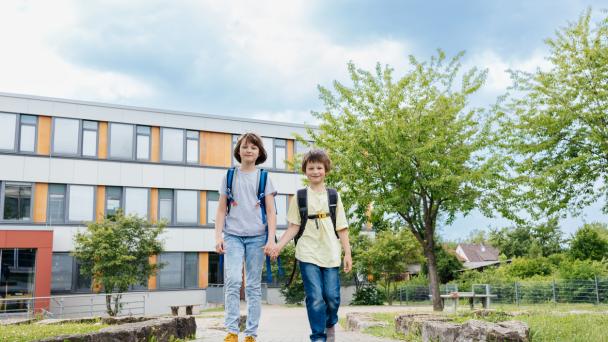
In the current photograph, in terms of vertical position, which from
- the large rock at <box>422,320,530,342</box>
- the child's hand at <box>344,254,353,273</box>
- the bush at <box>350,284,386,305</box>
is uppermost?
the child's hand at <box>344,254,353,273</box>

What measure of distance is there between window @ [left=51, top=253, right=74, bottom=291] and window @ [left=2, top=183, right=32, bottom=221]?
7.98 ft

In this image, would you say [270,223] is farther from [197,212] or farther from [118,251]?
[197,212]

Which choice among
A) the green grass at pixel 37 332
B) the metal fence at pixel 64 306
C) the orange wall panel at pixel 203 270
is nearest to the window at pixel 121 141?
the orange wall panel at pixel 203 270

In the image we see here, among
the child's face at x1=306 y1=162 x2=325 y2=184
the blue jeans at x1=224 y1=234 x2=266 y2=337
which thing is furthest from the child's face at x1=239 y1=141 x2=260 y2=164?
the blue jeans at x1=224 y1=234 x2=266 y2=337

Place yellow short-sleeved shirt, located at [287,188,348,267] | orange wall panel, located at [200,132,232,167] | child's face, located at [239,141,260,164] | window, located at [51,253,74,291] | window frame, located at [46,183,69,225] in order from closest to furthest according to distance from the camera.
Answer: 1. yellow short-sleeved shirt, located at [287,188,348,267]
2. child's face, located at [239,141,260,164]
3. window, located at [51,253,74,291]
4. window frame, located at [46,183,69,225]
5. orange wall panel, located at [200,132,232,167]

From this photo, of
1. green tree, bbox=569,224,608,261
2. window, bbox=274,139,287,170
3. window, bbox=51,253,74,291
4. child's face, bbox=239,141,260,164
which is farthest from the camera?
green tree, bbox=569,224,608,261

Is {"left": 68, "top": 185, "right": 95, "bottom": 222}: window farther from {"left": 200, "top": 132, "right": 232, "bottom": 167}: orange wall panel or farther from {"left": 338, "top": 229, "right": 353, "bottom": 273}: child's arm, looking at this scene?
{"left": 338, "top": 229, "right": 353, "bottom": 273}: child's arm

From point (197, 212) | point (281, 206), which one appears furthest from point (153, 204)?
point (281, 206)

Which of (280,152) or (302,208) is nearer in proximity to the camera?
(302,208)

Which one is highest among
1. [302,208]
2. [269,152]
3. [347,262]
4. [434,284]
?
[269,152]

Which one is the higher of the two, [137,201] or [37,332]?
[137,201]

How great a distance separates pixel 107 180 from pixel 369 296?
14.9 meters

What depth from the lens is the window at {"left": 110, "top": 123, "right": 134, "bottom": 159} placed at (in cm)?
3080

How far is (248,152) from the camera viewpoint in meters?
5.77
